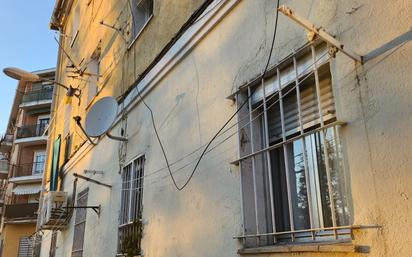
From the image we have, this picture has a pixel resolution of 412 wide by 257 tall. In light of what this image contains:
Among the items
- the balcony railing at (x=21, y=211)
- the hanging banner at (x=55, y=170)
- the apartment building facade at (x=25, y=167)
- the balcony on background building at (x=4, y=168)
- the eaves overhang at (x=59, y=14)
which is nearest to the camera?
the hanging banner at (x=55, y=170)

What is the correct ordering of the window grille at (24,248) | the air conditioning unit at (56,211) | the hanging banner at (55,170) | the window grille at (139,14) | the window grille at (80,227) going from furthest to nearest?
the window grille at (24,248) → the hanging banner at (55,170) → the air conditioning unit at (56,211) → the window grille at (80,227) → the window grille at (139,14)

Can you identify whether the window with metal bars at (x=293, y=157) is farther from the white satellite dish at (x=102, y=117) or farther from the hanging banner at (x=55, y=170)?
the hanging banner at (x=55, y=170)

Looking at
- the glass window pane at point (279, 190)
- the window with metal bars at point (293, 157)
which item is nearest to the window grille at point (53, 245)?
the window with metal bars at point (293, 157)

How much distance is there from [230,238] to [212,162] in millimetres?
843

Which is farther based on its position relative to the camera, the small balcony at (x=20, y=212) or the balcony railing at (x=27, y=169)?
the balcony railing at (x=27, y=169)

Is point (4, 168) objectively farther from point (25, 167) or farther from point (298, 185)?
point (298, 185)

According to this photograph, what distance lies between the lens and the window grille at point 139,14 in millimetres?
7637

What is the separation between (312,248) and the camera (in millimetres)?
2742

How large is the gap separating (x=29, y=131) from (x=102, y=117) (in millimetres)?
32892

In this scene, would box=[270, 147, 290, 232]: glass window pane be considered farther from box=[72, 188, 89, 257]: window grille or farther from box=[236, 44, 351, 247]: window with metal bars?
box=[72, 188, 89, 257]: window grille

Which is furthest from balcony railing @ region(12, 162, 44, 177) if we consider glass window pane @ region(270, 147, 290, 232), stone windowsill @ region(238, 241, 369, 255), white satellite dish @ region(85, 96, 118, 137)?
stone windowsill @ region(238, 241, 369, 255)

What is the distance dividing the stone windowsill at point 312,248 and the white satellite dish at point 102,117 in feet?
13.7

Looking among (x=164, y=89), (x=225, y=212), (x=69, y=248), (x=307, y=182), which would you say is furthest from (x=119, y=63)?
(x=307, y=182)

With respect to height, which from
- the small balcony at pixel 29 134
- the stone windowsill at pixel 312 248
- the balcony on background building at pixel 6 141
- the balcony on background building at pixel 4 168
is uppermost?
the balcony on background building at pixel 6 141
